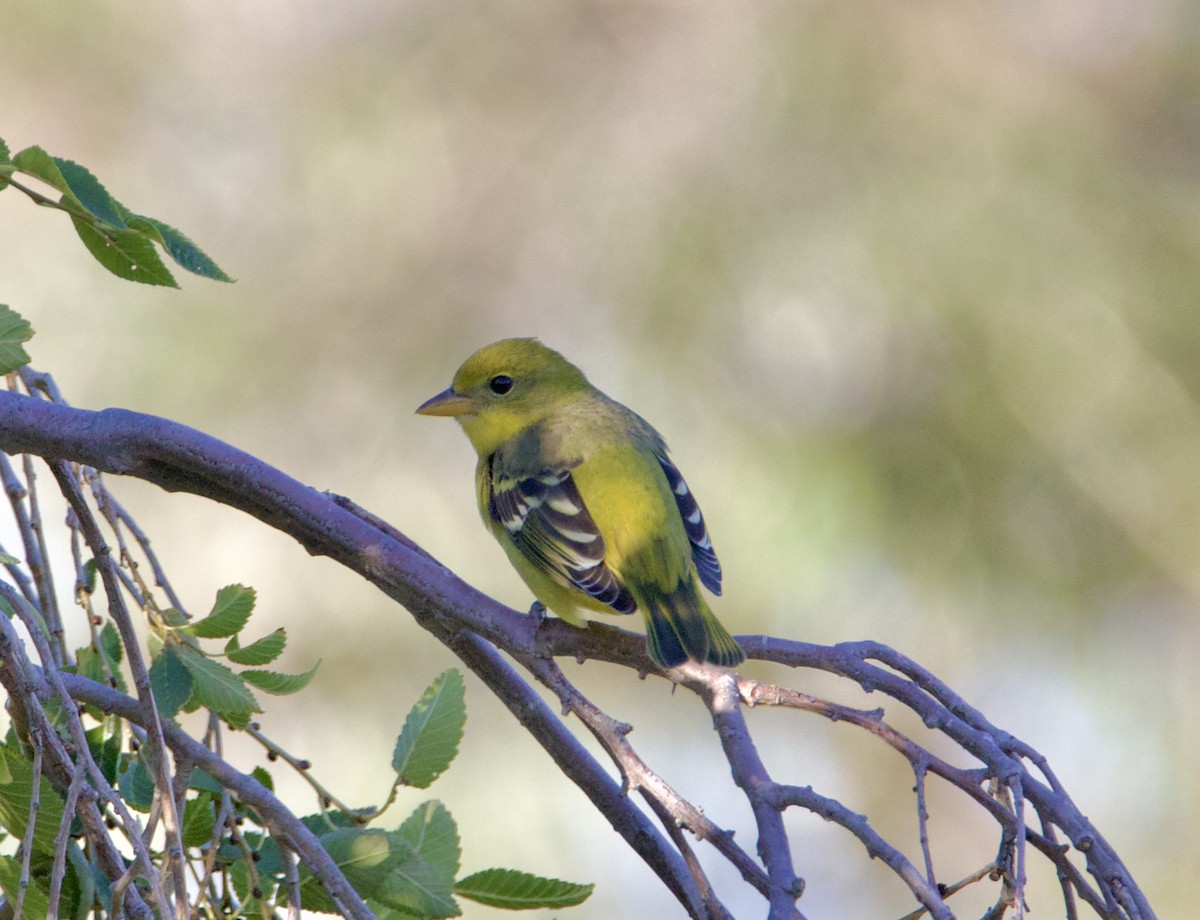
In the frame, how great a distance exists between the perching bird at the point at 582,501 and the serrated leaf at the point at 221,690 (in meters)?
0.79

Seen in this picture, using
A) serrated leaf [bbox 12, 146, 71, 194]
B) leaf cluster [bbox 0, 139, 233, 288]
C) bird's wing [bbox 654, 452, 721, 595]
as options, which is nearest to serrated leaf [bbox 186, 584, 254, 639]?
leaf cluster [bbox 0, 139, 233, 288]

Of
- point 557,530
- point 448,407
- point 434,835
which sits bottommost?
point 434,835

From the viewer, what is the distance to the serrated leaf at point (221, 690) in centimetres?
200

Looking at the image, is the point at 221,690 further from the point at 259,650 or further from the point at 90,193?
the point at 90,193

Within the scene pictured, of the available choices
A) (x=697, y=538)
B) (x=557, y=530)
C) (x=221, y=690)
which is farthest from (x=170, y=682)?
(x=697, y=538)

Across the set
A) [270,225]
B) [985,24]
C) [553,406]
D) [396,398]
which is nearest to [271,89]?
[270,225]

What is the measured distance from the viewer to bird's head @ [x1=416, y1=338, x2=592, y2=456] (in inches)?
163

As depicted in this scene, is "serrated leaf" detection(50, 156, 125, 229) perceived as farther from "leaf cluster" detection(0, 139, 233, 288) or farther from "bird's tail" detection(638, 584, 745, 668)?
"bird's tail" detection(638, 584, 745, 668)

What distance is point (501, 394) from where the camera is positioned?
13.8 ft

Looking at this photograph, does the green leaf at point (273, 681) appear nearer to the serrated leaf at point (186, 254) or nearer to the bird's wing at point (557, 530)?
the serrated leaf at point (186, 254)

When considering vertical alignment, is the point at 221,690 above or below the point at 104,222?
below

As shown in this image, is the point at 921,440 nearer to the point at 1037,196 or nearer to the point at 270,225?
the point at 1037,196

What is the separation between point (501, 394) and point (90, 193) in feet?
7.89

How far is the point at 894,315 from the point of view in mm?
5270
